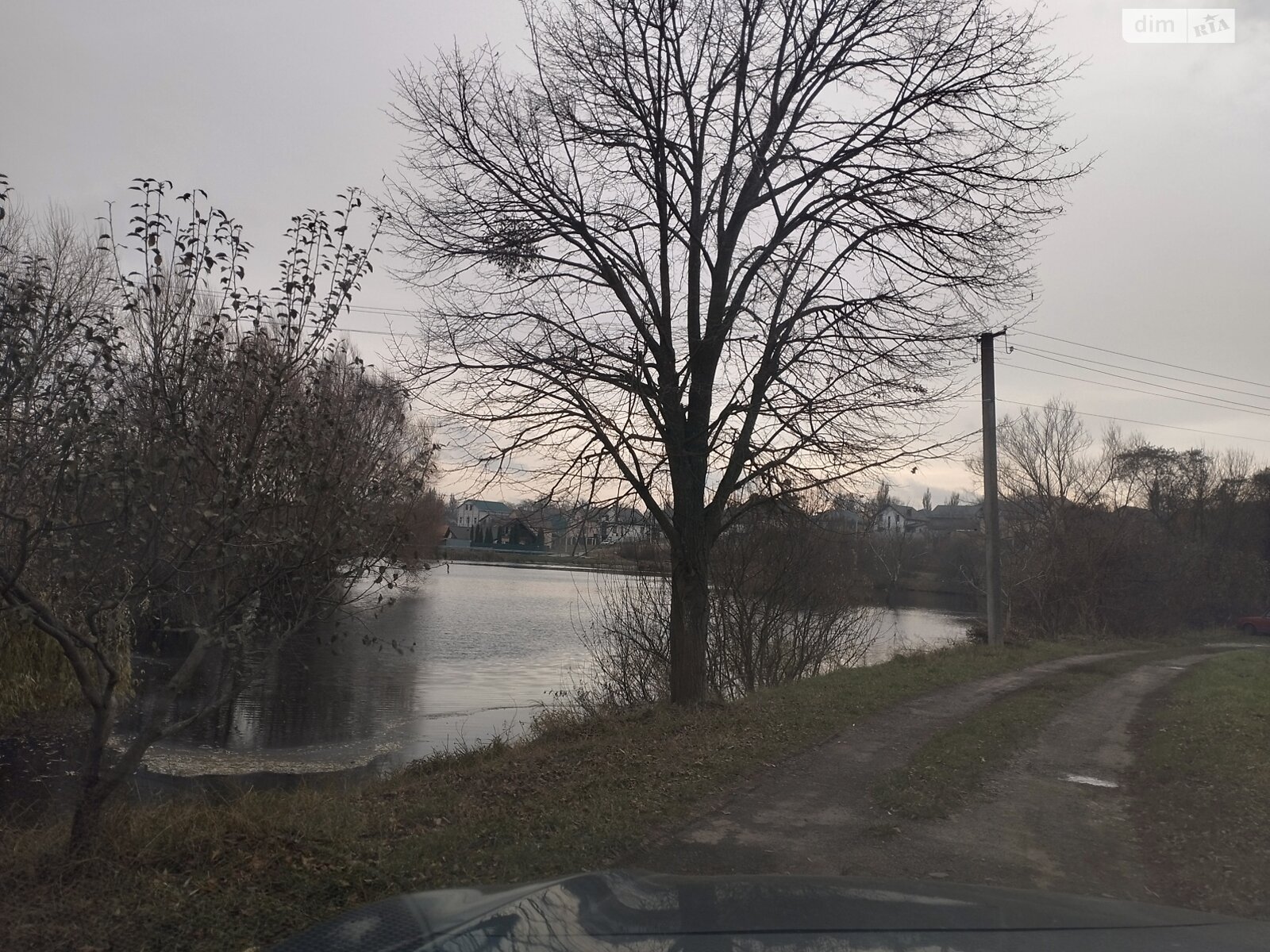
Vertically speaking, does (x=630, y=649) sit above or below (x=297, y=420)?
below

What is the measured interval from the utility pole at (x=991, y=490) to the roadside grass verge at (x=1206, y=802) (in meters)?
7.96

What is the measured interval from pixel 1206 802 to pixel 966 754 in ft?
6.67

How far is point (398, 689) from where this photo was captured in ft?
65.5

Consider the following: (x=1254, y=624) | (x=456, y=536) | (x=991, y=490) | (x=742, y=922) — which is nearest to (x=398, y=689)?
(x=456, y=536)

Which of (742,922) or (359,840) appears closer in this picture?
(742,922)

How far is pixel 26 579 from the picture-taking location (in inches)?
293

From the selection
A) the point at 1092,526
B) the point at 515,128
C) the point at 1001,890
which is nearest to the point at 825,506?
the point at 515,128

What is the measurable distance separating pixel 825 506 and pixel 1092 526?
25593 millimetres

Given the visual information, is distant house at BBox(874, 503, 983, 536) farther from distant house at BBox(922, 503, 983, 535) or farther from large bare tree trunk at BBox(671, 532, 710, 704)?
large bare tree trunk at BBox(671, 532, 710, 704)

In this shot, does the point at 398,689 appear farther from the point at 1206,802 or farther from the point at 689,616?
the point at 1206,802

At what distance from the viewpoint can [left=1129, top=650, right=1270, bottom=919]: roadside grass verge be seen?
5.70 m

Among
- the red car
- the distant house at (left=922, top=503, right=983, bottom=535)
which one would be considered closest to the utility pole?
the distant house at (left=922, top=503, right=983, bottom=535)

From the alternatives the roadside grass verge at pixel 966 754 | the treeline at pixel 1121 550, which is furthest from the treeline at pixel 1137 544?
the roadside grass verge at pixel 966 754

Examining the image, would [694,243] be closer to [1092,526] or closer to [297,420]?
[297,420]
